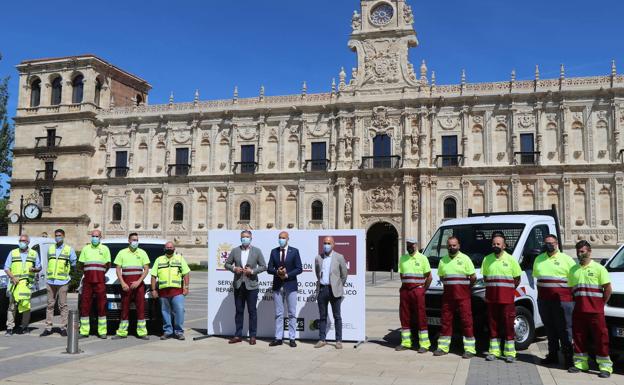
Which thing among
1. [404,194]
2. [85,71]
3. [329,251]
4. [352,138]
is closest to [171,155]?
[85,71]

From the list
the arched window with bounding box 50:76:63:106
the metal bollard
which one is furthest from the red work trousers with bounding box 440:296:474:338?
the arched window with bounding box 50:76:63:106

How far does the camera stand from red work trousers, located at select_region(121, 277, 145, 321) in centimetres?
1151

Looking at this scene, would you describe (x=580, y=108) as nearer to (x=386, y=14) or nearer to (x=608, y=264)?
(x=386, y=14)

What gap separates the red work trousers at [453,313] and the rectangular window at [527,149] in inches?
1173

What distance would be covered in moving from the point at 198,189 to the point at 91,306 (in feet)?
104

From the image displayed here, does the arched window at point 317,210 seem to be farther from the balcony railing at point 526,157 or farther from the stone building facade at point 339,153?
the balcony railing at point 526,157

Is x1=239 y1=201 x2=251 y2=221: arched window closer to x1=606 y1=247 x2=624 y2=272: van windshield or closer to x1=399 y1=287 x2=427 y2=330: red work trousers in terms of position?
x1=399 y1=287 x2=427 y2=330: red work trousers

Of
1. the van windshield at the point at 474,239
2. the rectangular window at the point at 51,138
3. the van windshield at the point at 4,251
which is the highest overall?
the rectangular window at the point at 51,138

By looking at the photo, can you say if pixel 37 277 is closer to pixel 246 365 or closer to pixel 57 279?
pixel 57 279

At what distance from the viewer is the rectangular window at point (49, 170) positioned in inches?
1772

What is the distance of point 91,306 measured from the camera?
11.8 metres

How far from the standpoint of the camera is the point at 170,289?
38.0 feet

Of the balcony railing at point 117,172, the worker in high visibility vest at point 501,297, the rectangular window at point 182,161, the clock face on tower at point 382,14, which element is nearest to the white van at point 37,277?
the worker in high visibility vest at point 501,297

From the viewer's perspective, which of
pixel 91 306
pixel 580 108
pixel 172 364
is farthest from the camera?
pixel 580 108
